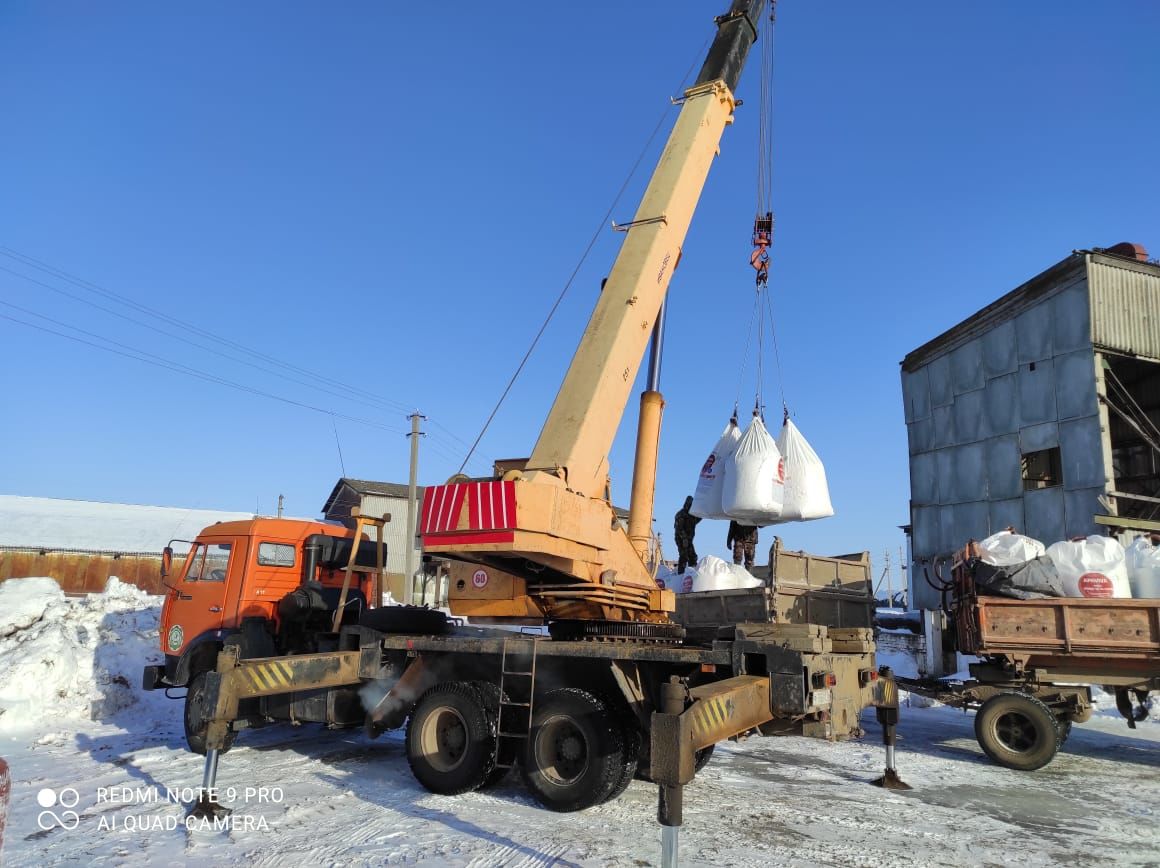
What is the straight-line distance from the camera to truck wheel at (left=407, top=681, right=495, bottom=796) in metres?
6.27

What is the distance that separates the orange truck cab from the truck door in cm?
1

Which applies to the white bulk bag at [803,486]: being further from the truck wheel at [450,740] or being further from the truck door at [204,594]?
the truck door at [204,594]

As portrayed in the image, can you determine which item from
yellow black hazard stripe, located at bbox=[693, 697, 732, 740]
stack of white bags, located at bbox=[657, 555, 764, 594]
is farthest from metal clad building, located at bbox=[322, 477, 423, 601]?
yellow black hazard stripe, located at bbox=[693, 697, 732, 740]

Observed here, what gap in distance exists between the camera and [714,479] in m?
11.4

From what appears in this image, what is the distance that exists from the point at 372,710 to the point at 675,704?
418cm

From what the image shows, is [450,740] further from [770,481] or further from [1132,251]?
[1132,251]

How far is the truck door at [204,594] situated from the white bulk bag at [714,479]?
A: 6387 mm

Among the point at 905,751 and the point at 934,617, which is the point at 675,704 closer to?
the point at 905,751

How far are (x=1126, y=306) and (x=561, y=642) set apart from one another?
Answer: 1681 centimetres

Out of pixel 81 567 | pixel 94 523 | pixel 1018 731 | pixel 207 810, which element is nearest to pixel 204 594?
pixel 207 810

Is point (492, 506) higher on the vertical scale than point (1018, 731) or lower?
higher

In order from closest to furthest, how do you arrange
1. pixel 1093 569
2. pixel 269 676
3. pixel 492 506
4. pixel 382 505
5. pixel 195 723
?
pixel 492 506 → pixel 269 676 → pixel 195 723 → pixel 1093 569 → pixel 382 505

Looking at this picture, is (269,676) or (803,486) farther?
(803,486)

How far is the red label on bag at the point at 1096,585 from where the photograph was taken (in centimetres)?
854
